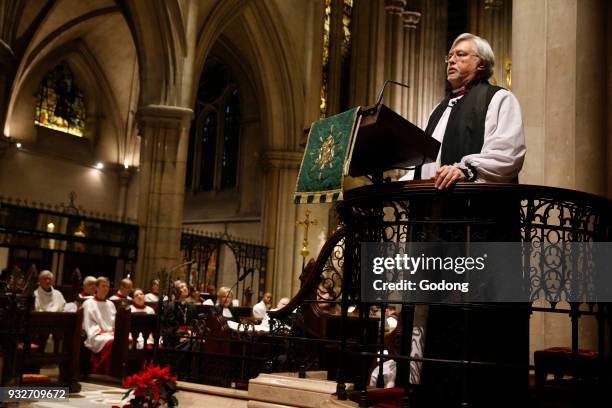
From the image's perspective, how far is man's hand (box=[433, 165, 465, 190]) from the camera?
2840 mm

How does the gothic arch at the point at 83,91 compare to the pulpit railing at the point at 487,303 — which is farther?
the gothic arch at the point at 83,91

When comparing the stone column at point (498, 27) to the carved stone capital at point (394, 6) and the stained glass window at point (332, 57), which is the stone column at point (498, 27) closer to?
the carved stone capital at point (394, 6)

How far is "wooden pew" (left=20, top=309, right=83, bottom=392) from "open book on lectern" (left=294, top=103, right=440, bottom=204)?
483 cm

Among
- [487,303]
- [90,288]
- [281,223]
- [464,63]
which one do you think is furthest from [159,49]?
[487,303]

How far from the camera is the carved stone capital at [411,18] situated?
2539 cm

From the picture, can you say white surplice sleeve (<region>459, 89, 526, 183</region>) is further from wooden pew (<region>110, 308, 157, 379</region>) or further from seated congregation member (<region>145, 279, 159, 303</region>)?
seated congregation member (<region>145, 279, 159, 303</region>)

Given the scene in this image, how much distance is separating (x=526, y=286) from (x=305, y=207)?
56.9 feet

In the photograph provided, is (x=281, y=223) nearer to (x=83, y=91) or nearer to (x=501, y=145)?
(x=83, y=91)

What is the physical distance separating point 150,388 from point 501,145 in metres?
2.42

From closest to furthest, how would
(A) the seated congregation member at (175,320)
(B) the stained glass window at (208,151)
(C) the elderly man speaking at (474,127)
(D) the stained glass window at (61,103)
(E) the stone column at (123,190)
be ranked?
(C) the elderly man speaking at (474,127), (A) the seated congregation member at (175,320), (D) the stained glass window at (61,103), (B) the stained glass window at (208,151), (E) the stone column at (123,190)

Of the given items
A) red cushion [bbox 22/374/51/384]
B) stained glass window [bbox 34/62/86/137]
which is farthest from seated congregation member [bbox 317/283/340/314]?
stained glass window [bbox 34/62/86/137]

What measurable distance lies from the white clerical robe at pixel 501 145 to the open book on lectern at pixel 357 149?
242 millimetres

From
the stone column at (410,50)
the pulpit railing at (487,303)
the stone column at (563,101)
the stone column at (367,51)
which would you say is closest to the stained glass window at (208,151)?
the stone column at (367,51)

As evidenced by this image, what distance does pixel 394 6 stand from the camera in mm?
24312
